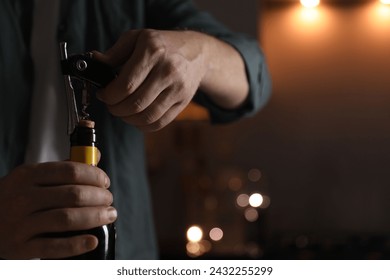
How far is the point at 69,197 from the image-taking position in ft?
1.38

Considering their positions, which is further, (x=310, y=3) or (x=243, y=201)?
(x=310, y=3)

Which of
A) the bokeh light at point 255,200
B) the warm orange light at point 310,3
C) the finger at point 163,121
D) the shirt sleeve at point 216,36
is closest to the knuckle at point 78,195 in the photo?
the finger at point 163,121

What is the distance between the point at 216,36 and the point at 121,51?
0.25m

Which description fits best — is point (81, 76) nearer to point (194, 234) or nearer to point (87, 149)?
point (87, 149)

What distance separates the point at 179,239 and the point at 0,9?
61.5 inches

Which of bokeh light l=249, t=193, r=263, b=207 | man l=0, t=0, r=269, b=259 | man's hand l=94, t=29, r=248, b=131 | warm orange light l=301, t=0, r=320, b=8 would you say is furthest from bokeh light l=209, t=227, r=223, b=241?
man's hand l=94, t=29, r=248, b=131

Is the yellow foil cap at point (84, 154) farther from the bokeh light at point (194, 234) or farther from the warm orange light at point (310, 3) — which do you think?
the warm orange light at point (310, 3)

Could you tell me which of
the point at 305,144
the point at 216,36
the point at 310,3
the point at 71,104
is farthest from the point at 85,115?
the point at 310,3

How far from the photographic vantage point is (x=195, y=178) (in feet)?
7.12

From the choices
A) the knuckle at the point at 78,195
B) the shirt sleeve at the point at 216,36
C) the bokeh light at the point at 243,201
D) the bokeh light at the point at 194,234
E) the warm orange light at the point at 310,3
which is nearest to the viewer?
the knuckle at the point at 78,195

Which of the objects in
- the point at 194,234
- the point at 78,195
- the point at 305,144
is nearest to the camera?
the point at 78,195

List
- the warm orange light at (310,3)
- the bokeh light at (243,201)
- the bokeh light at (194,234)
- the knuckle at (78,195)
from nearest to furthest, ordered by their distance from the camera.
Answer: the knuckle at (78,195) < the bokeh light at (194,234) < the bokeh light at (243,201) < the warm orange light at (310,3)

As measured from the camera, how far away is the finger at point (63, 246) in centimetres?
42
